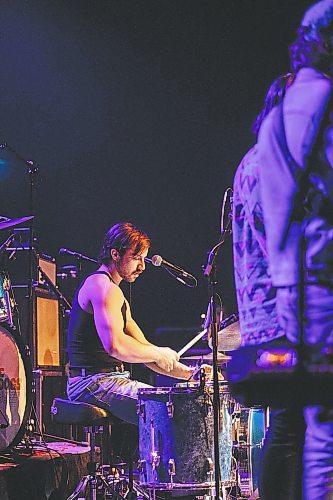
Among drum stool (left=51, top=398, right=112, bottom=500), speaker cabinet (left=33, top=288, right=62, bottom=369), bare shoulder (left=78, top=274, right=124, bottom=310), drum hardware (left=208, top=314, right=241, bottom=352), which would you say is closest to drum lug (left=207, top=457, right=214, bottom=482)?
drum stool (left=51, top=398, right=112, bottom=500)

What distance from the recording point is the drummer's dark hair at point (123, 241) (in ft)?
15.2

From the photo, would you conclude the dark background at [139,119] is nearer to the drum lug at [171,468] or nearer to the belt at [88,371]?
the belt at [88,371]

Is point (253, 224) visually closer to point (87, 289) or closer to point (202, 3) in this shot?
point (87, 289)

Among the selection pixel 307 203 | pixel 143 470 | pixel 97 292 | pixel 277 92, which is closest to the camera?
pixel 307 203

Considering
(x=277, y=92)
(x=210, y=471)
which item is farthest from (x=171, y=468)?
(x=277, y=92)

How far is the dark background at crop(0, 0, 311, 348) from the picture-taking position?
22.3ft

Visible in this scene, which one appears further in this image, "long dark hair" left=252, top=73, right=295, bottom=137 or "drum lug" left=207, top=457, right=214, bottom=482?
"drum lug" left=207, top=457, right=214, bottom=482

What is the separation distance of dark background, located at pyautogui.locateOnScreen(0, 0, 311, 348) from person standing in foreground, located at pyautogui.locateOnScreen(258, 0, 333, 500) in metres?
4.83

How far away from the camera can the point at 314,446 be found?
6.34 feet

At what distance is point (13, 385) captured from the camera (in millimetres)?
4844

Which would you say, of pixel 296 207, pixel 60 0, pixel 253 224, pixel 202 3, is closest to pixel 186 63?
pixel 202 3

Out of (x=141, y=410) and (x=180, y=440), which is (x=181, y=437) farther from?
(x=141, y=410)

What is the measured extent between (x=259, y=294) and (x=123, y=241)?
102 inches

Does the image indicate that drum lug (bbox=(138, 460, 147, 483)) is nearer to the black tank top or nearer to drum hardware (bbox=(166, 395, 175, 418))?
drum hardware (bbox=(166, 395, 175, 418))
